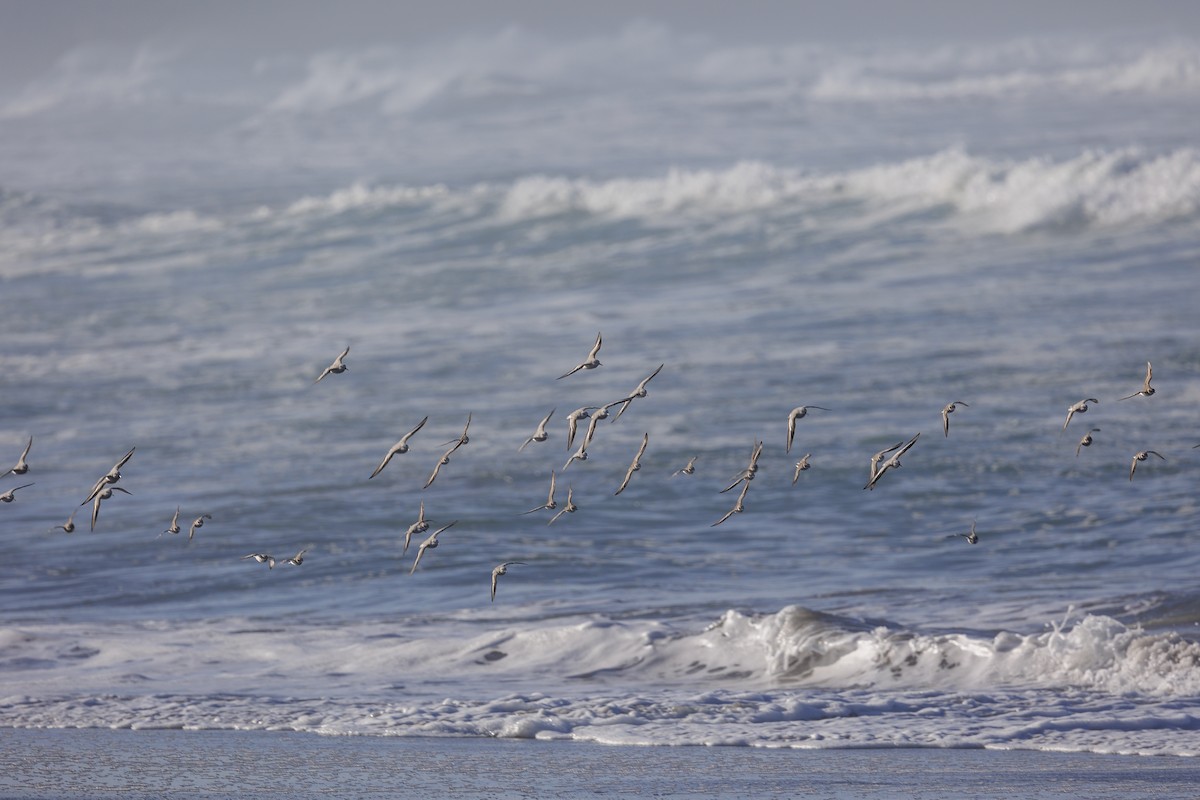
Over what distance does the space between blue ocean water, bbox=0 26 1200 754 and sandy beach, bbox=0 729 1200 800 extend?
0.39 metres

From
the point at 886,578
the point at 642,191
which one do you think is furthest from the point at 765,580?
the point at 642,191

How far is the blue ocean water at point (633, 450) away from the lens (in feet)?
34.6

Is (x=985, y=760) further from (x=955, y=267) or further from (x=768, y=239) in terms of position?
(x=768, y=239)

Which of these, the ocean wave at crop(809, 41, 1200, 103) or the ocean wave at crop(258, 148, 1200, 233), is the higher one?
the ocean wave at crop(809, 41, 1200, 103)

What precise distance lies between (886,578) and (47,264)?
2672 cm

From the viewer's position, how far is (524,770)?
8.48 meters

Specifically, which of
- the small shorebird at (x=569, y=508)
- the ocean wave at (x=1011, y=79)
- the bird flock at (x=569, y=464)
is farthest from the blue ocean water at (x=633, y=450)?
the ocean wave at (x=1011, y=79)

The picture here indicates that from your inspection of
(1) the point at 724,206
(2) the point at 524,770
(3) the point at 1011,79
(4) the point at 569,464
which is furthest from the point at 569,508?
(3) the point at 1011,79

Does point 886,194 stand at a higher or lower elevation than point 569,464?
higher

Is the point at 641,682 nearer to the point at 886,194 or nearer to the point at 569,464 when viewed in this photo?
the point at 569,464

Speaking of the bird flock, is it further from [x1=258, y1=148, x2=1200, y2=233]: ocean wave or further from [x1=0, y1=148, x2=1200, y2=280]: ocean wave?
[x1=0, y1=148, x2=1200, y2=280]: ocean wave

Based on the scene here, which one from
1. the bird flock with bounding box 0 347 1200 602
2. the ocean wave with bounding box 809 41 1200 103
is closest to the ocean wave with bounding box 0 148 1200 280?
the bird flock with bounding box 0 347 1200 602

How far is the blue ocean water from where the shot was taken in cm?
1055

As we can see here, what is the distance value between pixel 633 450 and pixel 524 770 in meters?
9.50
